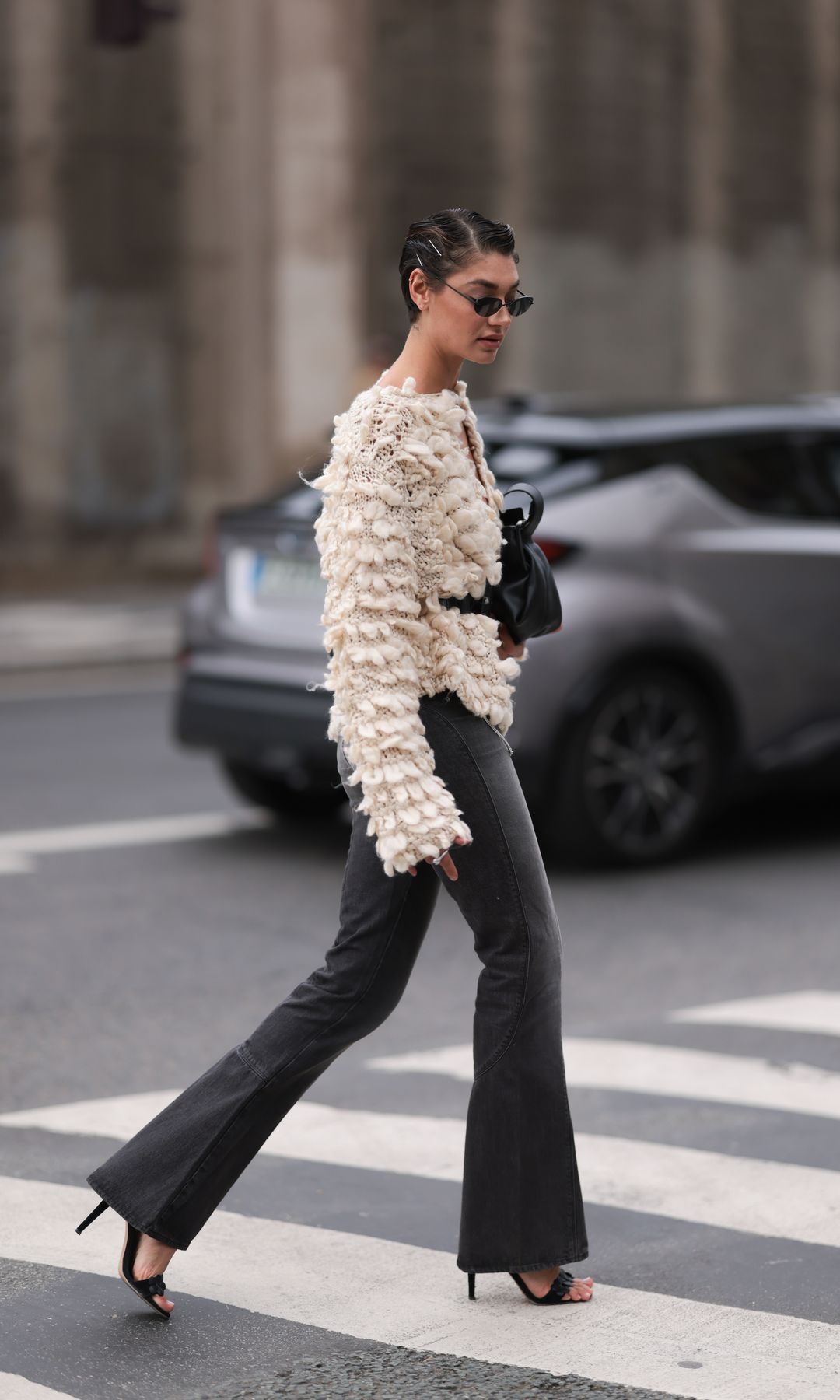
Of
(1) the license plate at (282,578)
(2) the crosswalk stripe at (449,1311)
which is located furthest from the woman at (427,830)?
(1) the license plate at (282,578)

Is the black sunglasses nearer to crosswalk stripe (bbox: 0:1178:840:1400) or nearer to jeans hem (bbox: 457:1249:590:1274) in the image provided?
jeans hem (bbox: 457:1249:590:1274)

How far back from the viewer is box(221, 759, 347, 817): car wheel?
9359mm

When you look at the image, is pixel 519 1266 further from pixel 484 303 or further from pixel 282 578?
pixel 282 578

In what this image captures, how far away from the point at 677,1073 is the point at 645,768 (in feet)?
8.54

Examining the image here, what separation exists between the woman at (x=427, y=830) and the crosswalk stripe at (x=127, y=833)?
476cm

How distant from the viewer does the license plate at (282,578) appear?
8359mm

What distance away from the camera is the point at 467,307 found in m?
3.89

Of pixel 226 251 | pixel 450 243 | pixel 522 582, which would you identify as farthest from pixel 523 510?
pixel 226 251

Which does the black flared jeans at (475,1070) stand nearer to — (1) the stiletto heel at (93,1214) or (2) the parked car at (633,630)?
(1) the stiletto heel at (93,1214)

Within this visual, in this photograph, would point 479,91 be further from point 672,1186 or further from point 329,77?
point 672,1186

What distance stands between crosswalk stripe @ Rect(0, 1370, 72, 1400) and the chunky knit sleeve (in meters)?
0.98

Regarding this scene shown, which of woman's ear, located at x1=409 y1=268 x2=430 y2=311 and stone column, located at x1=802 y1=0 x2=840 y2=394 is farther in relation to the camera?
stone column, located at x1=802 y1=0 x2=840 y2=394

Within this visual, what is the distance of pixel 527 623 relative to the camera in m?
4.06

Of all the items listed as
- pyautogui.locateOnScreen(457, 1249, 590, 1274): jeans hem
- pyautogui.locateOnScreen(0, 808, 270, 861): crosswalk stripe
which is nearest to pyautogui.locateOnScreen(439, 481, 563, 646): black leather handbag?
pyautogui.locateOnScreen(457, 1249, 590, 1274): jeans hem
